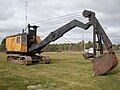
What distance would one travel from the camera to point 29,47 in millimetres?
19766

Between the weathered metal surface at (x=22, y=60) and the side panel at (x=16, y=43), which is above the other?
the side panel at (x=16, y=43)

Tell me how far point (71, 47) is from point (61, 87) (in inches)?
3058

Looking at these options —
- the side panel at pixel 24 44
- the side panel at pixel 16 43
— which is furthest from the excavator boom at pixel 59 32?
the side panel at pixel 16 43

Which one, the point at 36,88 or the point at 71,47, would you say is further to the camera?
the point at 71,47

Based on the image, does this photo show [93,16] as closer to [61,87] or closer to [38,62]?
[61,87]

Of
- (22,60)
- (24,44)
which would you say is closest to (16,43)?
(24,44)

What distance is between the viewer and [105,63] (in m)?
12.3

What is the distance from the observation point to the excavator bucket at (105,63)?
478 inches

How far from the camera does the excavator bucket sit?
1214cm

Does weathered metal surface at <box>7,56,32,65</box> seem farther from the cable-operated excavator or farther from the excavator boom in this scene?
the excavator boom

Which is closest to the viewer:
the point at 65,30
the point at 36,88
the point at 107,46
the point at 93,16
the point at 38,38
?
the point at 36,88

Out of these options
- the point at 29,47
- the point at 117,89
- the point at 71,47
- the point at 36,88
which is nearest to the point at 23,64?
the point at 29,47

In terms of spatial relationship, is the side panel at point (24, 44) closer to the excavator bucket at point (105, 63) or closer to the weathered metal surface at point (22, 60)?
the weathered metal surface at point (22, 60)

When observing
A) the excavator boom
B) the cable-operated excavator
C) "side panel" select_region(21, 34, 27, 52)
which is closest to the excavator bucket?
the cable-operated excavator
